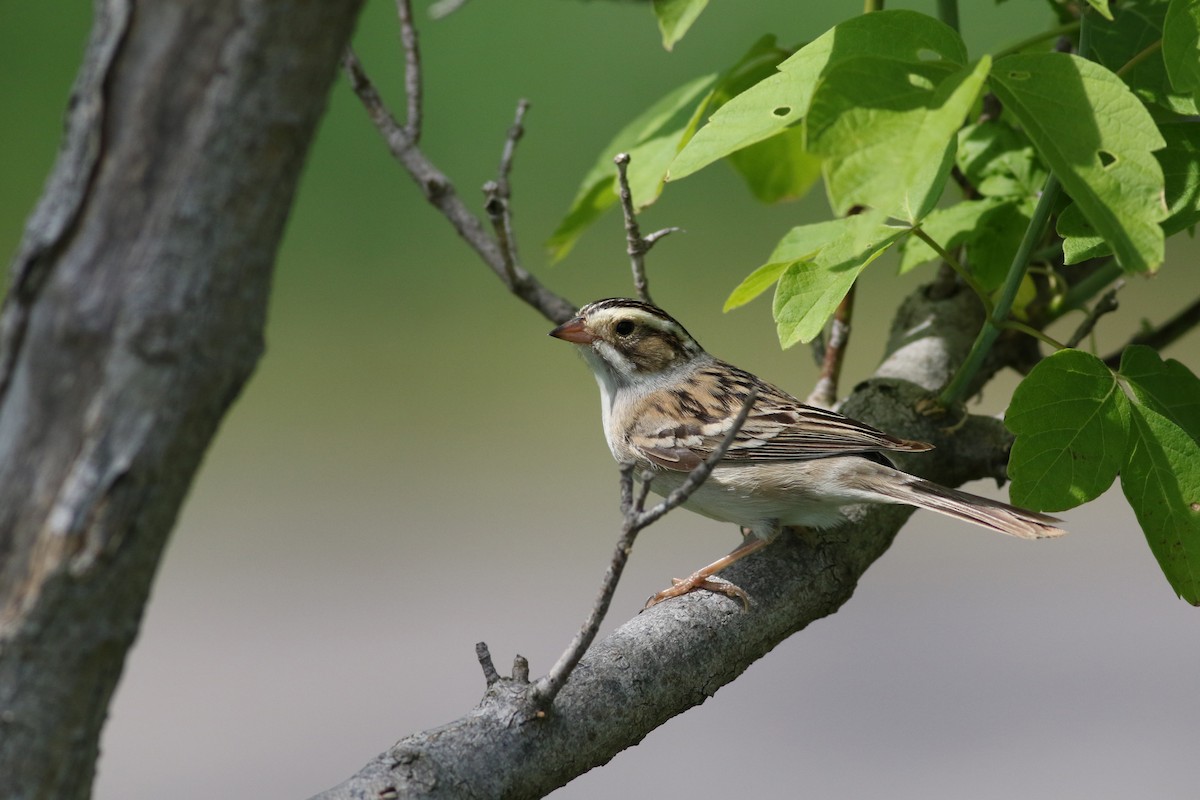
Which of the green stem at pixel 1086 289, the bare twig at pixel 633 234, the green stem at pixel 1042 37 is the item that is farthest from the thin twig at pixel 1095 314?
the bare twig at pixel 633 234

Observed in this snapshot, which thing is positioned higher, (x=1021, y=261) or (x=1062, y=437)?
(x=1021, y=261)

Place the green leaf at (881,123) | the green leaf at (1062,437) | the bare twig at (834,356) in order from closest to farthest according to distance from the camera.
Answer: the green leaf at (881,123) < the green leaf at (1062,437) < the bare twig at (834,356)

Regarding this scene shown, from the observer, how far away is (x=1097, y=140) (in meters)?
1.69

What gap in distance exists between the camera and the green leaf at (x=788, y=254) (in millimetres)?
2232

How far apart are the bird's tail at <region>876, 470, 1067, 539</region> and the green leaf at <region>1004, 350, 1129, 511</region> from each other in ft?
0.96

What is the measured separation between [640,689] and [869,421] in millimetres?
1197

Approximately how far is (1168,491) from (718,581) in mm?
826

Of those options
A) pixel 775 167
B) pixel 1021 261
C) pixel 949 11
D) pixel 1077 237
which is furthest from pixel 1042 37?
pixel 775 167

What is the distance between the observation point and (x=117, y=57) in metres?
1.14

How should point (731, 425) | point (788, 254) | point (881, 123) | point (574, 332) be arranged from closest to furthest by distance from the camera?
point (881, 123), point (788, 254), point (731, 425), point (574, 332)

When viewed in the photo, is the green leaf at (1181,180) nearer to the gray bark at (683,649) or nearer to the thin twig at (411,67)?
the gray bark at (683,649)

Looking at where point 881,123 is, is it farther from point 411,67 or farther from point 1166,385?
point 411,67

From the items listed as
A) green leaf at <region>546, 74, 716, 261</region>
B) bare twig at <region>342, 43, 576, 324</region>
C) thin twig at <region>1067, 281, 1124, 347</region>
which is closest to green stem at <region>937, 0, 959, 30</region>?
green leaf at <region>546, 74, 716, 261</region>

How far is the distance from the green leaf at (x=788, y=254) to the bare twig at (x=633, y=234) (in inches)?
12.5
